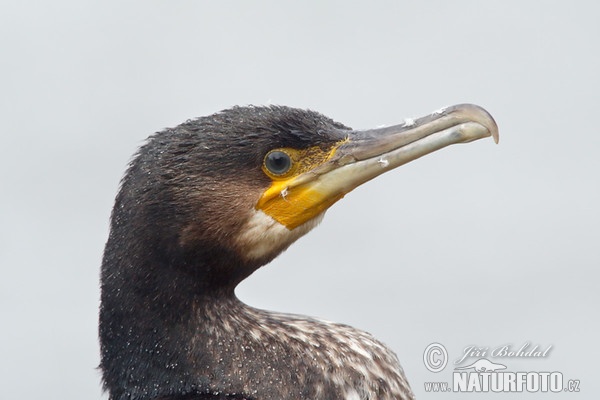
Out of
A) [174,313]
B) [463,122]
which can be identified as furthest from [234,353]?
[463,122]

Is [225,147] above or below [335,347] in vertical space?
above

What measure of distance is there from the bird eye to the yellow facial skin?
0.01 meters

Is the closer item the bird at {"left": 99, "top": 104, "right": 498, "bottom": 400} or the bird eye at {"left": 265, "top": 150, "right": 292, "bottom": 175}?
the bird at {"left": 99, "top": 104, "right": 498, "bottom": 400}

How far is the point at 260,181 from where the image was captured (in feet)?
16.5

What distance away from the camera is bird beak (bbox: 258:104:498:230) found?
5.03 metres

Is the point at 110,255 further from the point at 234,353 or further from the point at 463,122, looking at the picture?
the point at 463,122

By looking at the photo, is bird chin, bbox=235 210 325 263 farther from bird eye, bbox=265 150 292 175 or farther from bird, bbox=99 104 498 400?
bird eye, bbox=265 150 292 175

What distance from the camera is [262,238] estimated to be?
504 cm

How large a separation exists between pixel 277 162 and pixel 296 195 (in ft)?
0.60

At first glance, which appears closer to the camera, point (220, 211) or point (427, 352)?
point (220, 211)

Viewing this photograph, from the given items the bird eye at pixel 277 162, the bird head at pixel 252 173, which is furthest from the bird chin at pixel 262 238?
the bird eye at pixel 277 162

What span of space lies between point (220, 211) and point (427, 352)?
194 inches

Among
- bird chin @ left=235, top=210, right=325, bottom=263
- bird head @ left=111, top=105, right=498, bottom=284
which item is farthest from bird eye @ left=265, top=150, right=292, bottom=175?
bird chin @ left=235, top=210, right=325, bottom=263

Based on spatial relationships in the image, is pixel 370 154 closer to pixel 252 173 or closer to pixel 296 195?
pixel 296 195
